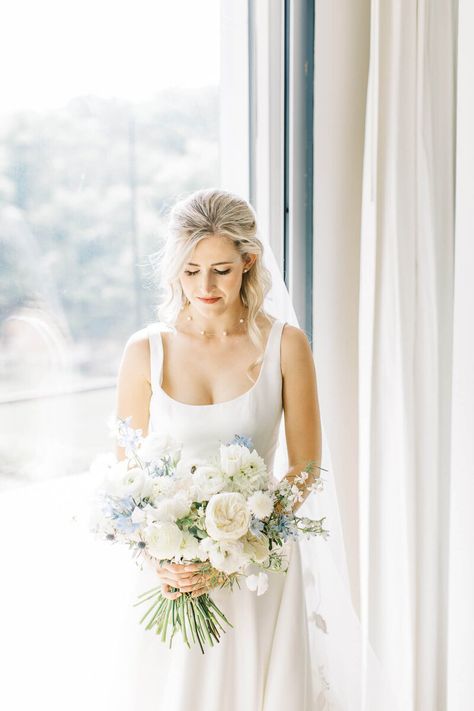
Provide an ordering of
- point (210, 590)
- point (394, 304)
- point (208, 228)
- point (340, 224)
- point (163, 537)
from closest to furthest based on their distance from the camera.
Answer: point (163, 537)
point (210, 590)
point (208, 228)
point (394, 304)
point (340, 224)

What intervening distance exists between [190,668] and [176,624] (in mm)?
111

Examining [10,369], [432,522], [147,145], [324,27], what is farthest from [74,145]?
[432,522]

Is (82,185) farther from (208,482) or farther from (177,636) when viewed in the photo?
(177,636)

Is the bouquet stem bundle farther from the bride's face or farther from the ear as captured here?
the ear

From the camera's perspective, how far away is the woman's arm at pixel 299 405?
1741 millimetres

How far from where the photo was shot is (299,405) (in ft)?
5.73

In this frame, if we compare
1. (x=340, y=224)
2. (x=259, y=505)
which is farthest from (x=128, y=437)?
(x=340, y=224)

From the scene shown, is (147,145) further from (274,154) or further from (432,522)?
(432,522)

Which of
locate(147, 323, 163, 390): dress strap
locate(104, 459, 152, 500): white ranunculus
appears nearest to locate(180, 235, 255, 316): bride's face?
locate(147, 323, 163, 390): dress strap

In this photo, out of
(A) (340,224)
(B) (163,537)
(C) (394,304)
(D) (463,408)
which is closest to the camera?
(B) (163,537)

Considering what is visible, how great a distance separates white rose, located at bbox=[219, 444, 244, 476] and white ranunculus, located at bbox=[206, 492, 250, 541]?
65 mm

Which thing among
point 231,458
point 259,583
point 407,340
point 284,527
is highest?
point 407,340

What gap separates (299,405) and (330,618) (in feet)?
1.94

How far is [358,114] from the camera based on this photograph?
2.25m
